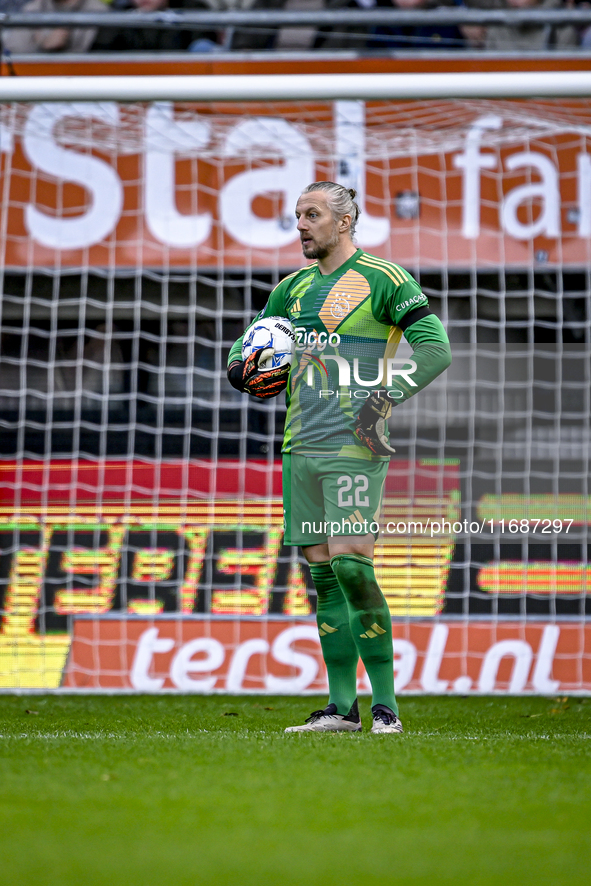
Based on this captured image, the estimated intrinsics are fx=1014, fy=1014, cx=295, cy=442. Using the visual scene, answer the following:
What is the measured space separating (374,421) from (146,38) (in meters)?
4.06

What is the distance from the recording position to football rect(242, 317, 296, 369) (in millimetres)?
2973

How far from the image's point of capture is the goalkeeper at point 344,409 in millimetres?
2875

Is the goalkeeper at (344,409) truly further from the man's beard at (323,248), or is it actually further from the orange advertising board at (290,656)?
the orange advertising board at (290,656)

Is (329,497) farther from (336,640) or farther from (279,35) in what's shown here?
(279,35)

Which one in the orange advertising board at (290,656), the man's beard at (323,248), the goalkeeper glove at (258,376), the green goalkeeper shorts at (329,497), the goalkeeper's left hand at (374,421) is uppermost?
the man's beard at (323,248)

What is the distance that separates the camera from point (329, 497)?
115 inches

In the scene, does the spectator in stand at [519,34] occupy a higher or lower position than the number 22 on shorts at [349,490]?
higher

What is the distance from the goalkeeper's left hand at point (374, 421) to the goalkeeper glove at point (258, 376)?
28cm

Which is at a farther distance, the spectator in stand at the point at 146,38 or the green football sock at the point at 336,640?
the spectator in stand at the point at 146,38

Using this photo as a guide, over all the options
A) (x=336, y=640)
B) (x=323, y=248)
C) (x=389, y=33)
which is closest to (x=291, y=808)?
(x=336, y=640)

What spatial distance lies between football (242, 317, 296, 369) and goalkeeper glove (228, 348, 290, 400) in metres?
0.01

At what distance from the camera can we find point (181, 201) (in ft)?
17.8

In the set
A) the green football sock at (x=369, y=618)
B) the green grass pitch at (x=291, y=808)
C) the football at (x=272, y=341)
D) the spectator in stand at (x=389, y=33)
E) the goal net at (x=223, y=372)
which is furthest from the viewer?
the spectator in stand at (x=389, y=33)

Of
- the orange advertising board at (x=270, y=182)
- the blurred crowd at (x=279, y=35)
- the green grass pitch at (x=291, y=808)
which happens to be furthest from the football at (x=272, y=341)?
the blurred crowd at (x=279, y=35)
